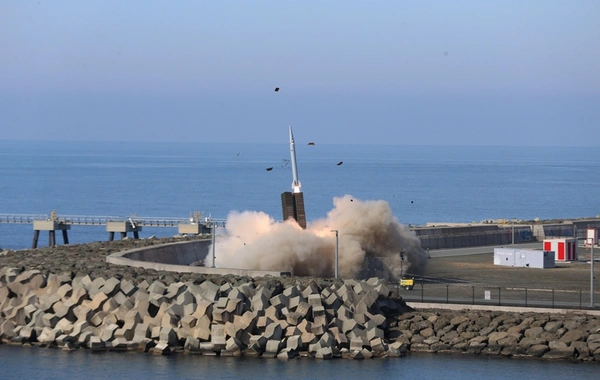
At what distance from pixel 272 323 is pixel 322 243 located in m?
12.6

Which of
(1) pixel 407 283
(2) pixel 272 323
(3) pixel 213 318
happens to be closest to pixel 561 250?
(1) pixel 407 283

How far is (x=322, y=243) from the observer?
51.9 m

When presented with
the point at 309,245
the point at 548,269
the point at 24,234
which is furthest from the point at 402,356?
the point at 24,234

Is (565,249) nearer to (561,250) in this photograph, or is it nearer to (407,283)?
(561,250)

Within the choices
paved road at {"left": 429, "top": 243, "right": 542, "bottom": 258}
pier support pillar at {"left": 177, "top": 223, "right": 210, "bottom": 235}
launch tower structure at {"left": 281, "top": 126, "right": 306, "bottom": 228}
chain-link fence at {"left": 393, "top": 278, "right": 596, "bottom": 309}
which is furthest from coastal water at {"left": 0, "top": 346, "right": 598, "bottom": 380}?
pier support pillar at {"left": 177, "top": 223, "right": 210, "bottom": 235}

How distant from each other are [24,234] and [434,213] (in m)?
49.8

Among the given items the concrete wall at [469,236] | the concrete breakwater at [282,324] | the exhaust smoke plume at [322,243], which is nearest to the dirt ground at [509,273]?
the exhaust smoke plume at [322,243]

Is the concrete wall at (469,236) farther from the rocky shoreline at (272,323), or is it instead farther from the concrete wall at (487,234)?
the rocky shoreline at (272,323)

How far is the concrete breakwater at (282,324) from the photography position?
3888 centimetres

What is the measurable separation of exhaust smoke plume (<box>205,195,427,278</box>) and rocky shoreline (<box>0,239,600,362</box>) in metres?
7.04

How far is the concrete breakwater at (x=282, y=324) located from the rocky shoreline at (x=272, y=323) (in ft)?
0.11

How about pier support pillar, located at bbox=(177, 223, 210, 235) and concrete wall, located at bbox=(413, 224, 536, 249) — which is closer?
concrete wall, located at bbox=(413, 224, 536, 249)

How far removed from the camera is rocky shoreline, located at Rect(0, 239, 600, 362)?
38.9 meters

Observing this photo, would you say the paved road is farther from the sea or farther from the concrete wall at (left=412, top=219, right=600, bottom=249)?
the sea
